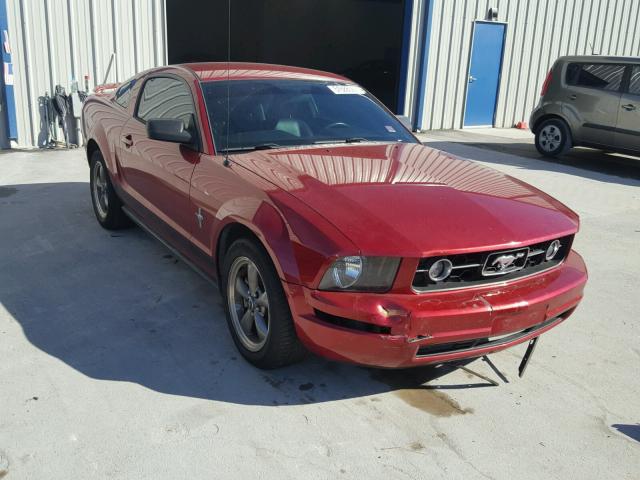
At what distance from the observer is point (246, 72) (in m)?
4.45

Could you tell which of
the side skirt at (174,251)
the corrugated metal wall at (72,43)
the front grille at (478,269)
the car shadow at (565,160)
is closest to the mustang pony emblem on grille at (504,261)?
the front grille at (478,269)

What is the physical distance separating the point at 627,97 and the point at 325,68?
429 inches

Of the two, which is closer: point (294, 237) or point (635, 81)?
point (294, 237)

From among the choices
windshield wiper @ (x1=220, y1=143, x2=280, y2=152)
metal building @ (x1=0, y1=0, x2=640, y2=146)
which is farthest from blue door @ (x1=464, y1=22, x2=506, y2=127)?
windshield wiper @ (x1=220, y1=143, x2=280, y2=152)

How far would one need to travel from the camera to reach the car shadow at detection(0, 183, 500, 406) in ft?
10.5

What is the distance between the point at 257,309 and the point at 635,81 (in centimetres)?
890

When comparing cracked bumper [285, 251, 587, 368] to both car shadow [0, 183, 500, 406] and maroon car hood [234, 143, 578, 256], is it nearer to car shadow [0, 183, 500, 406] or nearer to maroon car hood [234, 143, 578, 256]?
maroon car hood [234, 143, 578, 256]

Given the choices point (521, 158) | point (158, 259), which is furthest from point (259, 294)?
point (521, 158)

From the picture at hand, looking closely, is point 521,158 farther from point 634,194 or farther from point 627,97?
point 634,194

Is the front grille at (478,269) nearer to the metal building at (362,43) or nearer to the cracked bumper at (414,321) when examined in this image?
the cracked bumper at (414,321)

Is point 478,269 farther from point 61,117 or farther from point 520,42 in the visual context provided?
point 520,42

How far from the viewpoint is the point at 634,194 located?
839 cm

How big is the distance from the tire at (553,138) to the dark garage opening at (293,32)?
6.51 meters

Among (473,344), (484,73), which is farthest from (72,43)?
(484,73)
